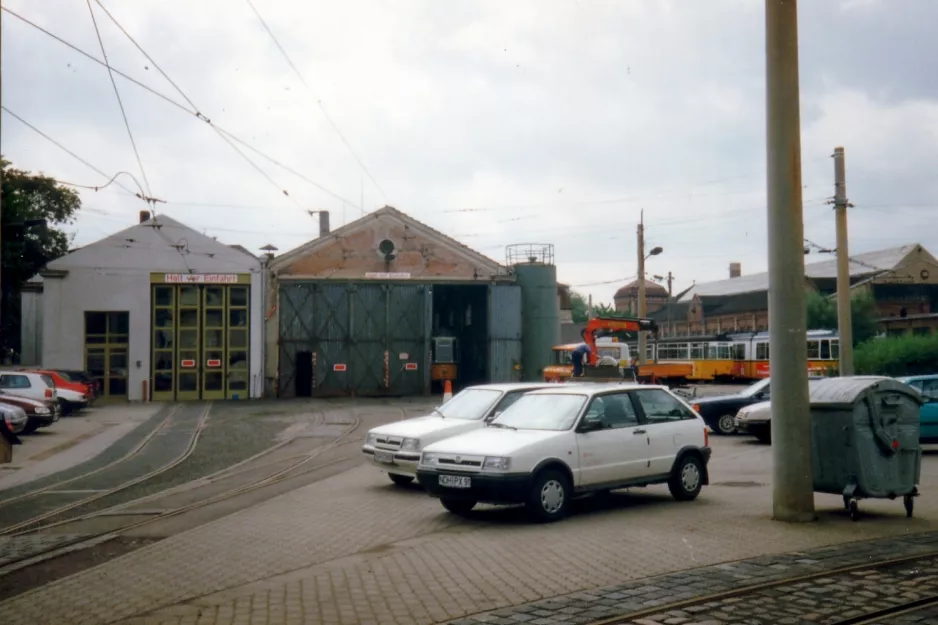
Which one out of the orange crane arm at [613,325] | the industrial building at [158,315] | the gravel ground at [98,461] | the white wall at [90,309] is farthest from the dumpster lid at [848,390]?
the white wall at [90,309]

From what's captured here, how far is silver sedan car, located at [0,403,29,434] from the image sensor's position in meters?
22.7

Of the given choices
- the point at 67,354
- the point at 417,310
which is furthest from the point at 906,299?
the point at 67,354

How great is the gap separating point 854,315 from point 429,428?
4613 centimetres

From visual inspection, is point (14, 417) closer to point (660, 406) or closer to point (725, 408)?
point (660, 406)

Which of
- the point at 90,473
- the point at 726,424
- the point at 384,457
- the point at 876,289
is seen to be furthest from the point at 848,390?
the point at 876,289

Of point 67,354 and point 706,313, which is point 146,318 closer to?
point 67,354

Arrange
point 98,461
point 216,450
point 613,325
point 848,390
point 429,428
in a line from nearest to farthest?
point 848,390 → point 429,428 → point 98,461 → point 216,450 → point 613,325

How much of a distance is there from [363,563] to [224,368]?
3478 centimetres

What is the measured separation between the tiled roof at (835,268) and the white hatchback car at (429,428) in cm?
5911

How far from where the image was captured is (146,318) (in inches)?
1610

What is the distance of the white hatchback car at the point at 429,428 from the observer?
13977 millimetres

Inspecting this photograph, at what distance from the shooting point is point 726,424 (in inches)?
918

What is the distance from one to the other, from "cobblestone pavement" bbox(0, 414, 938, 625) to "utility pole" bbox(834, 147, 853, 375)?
1327 centimetres

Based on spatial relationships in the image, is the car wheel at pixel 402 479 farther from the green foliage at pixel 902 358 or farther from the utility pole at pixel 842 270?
the green foliage at pixel 902 358
